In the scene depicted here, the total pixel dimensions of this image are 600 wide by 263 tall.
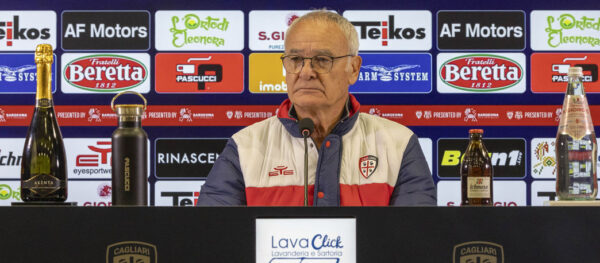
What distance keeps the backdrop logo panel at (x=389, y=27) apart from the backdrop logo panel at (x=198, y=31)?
673mm

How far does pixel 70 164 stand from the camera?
4.05 m

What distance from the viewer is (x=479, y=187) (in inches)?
54.4

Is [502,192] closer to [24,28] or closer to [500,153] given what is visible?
[500,153]

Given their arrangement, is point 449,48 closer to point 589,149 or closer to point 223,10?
point 223,10

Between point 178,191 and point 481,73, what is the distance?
194 centimetres

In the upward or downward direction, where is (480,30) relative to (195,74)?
upward

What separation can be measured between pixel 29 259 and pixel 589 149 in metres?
0.99

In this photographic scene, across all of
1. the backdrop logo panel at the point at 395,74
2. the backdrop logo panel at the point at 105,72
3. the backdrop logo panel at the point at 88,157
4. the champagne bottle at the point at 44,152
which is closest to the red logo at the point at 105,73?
the backdrop logo panel at the point at 105,72

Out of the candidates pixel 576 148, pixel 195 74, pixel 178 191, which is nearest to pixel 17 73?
pixel 195 74

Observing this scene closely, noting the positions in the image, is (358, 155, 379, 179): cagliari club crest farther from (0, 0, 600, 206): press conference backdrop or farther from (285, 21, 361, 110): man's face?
(0, 0, 600, 206): press conference backdrop

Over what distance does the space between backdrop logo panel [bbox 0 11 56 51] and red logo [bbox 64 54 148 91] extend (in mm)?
208

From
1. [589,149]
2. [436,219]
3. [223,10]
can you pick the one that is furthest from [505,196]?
[436,219]

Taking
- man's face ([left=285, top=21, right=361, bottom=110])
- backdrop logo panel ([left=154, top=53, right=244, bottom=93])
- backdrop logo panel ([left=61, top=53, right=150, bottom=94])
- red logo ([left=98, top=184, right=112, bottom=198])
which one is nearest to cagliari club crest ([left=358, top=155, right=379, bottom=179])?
man's face ([left=285, top=21, right=361, bottom=110])

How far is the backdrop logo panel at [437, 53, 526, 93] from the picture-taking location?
4.03 metres
